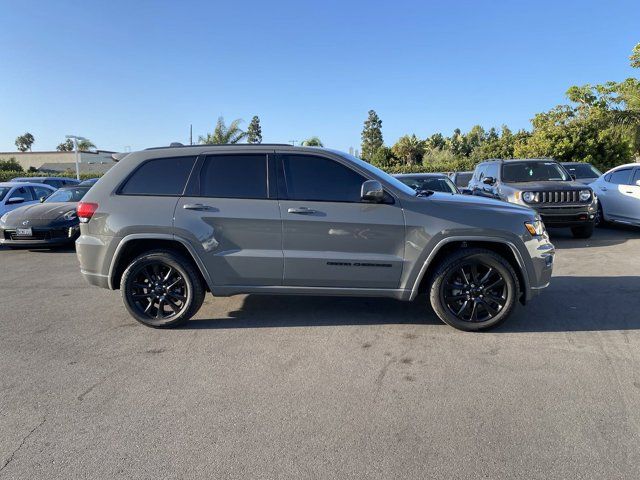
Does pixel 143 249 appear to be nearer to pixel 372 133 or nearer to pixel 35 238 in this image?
pixel 35 238

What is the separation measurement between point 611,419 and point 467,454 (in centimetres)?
110

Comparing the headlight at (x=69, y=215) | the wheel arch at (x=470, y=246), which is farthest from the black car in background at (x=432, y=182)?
the headlight at (x=69, y=215)

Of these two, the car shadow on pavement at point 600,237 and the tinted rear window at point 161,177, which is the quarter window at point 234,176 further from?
the car shadow on pavement at point 600,237

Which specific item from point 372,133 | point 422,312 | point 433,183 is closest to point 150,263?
point 422,312

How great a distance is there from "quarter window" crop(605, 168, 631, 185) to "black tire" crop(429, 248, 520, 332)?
8117 mm

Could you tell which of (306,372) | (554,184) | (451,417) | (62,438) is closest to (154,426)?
(62,438)

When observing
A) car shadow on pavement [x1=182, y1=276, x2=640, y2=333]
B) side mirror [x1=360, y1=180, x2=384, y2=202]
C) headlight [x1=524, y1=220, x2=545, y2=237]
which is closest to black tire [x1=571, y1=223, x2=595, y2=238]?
car shadow on pavement [x1=182, y1=276, x2=640, y2=333]

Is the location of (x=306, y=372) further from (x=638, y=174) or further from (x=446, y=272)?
(x=638, y=174)

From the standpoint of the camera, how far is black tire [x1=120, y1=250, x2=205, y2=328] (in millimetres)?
4664

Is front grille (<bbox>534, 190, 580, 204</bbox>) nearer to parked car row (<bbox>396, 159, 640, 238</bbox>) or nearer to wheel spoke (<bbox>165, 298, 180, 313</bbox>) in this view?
parked car row (<bbox>396, 159, 640, 238</bbox>)

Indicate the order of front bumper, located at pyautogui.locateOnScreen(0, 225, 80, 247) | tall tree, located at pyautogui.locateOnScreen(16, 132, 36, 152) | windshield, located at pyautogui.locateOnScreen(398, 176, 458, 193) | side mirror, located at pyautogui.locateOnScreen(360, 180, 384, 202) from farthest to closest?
tall tree, located at pyautogui.locateOnScreen(16, 132, 36, 152) → windshield, located at pyautogui.locateOnScreen(398, 176, 458, 193) → front bumper, located at pyautogui.locateOnScreen(0, 225, 80, 247) → side mirror, located at pyautogui.locateOnScreen(360, 180, 384, 202)

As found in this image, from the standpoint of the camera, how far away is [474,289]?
450 centimetres

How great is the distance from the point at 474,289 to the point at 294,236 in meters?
1.86

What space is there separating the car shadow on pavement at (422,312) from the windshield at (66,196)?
7.79 m
